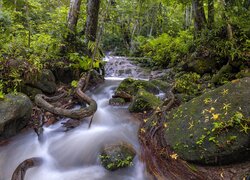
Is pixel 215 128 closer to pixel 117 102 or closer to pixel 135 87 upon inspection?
pixel 117 102

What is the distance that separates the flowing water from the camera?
3.62m

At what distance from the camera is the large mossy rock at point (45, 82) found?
5.60 m

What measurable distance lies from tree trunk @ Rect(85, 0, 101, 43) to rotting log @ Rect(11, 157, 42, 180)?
5.29 metres

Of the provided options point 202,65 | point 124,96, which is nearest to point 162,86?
point 124,96

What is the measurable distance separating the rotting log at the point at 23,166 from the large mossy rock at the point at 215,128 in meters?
2.24

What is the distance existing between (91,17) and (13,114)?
5009mm

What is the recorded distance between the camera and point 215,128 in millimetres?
3383

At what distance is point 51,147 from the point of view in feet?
14.2

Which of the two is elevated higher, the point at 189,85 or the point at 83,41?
the point at 83,41

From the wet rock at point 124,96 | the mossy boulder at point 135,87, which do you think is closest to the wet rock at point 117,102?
the wet rock at point 124,96

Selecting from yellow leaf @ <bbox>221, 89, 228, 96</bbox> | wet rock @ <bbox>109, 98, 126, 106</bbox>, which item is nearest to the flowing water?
wet rock @ <bbox>109, 98, 126, 106</bbox>

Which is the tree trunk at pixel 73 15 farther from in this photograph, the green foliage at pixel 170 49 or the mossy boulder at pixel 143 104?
the green foliage at pixel 170 49

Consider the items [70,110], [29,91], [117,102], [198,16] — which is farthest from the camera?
[198,16]

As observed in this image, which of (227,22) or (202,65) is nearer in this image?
(227,22)
